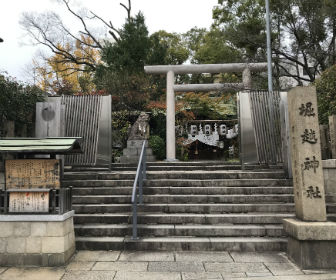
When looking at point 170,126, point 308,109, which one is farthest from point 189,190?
point 170,126

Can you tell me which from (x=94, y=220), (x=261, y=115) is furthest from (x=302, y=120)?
(x=94, y=220)

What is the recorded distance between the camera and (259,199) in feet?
22.1

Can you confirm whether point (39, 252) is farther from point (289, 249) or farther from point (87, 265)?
point (289, 249)

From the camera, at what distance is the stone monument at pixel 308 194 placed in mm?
4535

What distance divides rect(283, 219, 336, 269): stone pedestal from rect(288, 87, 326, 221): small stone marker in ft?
0.84

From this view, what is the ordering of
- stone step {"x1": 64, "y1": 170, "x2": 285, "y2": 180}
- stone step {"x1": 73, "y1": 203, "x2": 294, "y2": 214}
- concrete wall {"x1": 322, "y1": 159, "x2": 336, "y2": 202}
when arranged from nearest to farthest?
stone step {"x1": 73, "y1": 203, "x2": 294, "y2": 214}, concrete wall {"x1": 322, "y1": 159, "x2": 336, "y2": 202}, stone step {"x1": 64, "y1": 170, "x2": 285, "y2": 180}

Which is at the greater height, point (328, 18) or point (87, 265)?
point (328, 18)

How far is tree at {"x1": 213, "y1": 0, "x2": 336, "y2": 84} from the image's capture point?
15.8m

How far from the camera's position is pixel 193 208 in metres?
6.43

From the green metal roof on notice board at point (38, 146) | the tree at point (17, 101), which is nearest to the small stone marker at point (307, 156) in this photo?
the green metal roof on notice board at point (38, 146)

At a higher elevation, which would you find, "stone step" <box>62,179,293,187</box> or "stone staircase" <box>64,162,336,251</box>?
"stone step" <box>62,179,293,187</box>

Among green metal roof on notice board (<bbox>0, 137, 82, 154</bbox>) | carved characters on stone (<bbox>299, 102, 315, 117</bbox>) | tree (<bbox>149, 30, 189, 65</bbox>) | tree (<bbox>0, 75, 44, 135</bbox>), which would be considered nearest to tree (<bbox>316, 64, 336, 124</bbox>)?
carved characters on stone (<bbox>299, 102, 315, 117</bbox>)

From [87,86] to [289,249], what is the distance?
1947 centimetres

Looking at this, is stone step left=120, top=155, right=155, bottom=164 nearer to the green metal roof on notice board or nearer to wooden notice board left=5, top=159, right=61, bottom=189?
the green metal roof on notice board
